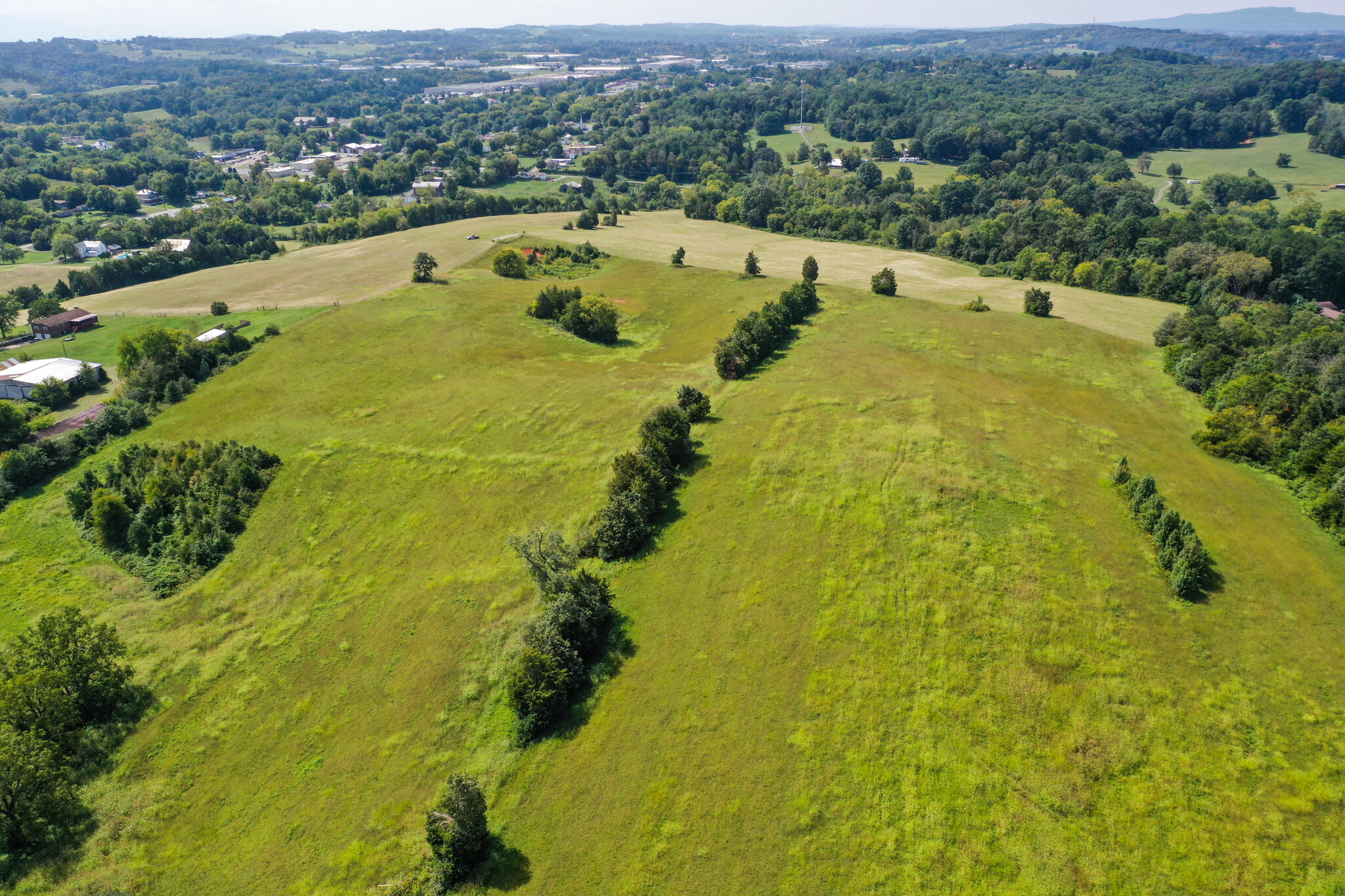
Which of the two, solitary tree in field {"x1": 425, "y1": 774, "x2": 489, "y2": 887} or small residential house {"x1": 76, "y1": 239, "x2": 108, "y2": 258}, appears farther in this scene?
small residential house {"x1": 76, "y1": 239, "x2": 108, "y2": 258}

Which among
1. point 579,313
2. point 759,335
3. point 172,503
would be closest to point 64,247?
point 172,503

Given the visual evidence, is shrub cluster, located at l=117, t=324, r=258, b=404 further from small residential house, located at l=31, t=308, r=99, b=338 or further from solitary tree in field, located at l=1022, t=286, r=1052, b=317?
solitary tree in field, located at l=1022, t=286, r=1052, b=317

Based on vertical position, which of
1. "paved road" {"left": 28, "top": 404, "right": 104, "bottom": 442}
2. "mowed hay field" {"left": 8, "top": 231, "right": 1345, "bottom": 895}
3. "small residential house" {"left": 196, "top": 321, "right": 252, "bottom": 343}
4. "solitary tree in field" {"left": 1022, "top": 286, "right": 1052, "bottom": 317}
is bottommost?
"mowed hay field" {"left": 8, "top": 231, "right": 1345, "bottom": 895}

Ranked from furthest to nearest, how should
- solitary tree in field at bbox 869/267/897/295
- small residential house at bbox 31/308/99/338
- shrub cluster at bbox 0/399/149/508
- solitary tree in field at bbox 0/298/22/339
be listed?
solitary tree in field at bbox 869/267/897/295 → small residential house at bbox 31/308/99/338 → solitary tree in field at bbox 0/298/22/339 → shrub cluster at bbox 0/399/149/508

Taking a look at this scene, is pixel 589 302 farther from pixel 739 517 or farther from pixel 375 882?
pixel 375 882

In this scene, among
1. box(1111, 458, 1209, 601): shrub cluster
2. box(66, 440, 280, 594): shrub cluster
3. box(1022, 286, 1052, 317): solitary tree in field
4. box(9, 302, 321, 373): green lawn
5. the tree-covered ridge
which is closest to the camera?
box(1111, 458, 1209, 601): shrub cluster

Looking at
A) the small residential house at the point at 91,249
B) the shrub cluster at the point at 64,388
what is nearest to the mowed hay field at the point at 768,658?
the shrub cluster at the point at 64,388

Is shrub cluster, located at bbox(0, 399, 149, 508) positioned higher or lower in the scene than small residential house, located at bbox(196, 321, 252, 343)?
lower

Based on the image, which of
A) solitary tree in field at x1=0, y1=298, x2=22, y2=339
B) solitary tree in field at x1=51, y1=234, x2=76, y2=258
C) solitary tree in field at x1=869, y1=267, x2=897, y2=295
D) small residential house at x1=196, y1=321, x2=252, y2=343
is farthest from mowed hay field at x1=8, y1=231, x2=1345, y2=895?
solitary tree in field at x1=51, y1=234, x2=76, y2=258
